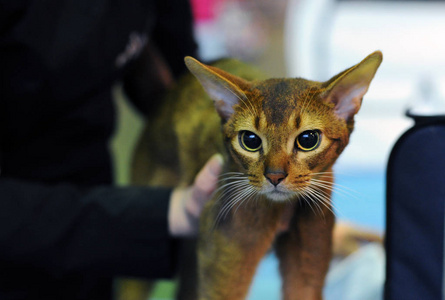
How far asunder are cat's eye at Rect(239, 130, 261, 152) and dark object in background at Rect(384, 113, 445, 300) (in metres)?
0.17

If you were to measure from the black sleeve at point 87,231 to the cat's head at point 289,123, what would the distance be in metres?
0.29

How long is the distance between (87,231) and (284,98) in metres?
0.46

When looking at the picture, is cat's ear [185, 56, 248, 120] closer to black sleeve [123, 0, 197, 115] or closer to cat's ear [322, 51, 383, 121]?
cat's ear [322, 51, 383, 121]

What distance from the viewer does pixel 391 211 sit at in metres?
0.58

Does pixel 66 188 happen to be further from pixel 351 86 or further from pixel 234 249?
pixel 351 86

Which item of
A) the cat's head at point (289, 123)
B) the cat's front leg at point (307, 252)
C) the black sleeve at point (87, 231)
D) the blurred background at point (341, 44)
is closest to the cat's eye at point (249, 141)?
the cat's head at point (289, 123)

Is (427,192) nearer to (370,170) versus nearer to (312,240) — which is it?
(312,240)

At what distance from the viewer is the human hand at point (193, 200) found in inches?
25.9

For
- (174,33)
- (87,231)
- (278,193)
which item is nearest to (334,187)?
(278,193)

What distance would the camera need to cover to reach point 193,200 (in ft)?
2.34

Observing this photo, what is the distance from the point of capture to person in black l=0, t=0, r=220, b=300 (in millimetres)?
784

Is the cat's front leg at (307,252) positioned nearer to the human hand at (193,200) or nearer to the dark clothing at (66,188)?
the human hand at (193,200)

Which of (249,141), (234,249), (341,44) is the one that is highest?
(341,44)

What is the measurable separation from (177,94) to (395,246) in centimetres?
54
